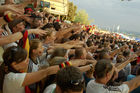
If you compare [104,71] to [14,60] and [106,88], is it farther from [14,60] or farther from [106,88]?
[14,60]

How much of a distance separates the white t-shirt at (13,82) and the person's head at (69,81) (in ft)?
1.83

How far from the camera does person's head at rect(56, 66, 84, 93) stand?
3.92 ft

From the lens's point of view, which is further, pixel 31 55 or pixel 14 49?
pixel 31 55

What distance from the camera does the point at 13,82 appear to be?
157 centimetres

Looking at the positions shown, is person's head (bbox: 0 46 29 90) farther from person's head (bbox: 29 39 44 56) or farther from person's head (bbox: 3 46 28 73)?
person's head (bbox: 29 39 44 56)

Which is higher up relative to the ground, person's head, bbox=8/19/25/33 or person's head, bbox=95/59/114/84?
person's head, bbox=8/19/25/33

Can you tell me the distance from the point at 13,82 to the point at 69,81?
75 cm

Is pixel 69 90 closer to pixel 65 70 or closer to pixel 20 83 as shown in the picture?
pixel 65 70

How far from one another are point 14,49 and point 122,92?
1.49 meters

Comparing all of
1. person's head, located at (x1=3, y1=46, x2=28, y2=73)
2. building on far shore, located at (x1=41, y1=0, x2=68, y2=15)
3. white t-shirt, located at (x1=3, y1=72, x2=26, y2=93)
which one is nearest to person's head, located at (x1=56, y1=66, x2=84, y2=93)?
white t-shirt, located at (x1=3, y1=72, x2=26, y2=93)

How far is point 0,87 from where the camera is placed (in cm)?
185

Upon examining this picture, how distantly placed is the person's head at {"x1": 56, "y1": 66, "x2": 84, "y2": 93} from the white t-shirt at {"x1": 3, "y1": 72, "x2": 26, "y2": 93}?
56 cm

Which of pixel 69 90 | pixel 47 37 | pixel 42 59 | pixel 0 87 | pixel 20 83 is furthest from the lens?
pixel 47 37

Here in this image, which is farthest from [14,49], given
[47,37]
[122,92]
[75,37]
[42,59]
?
[75,37]
